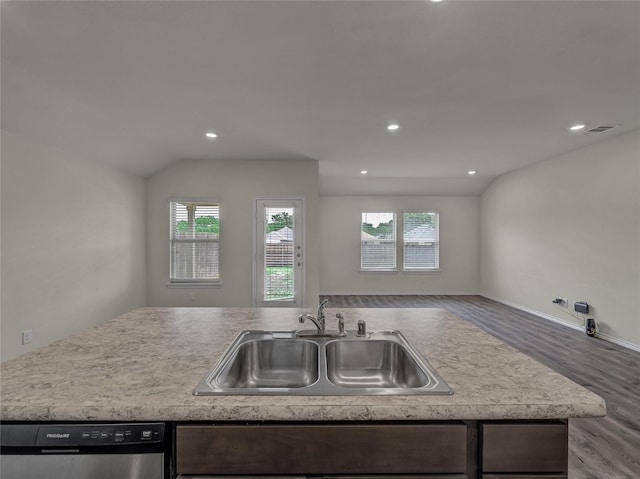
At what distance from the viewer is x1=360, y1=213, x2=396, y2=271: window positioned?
23.8 ft

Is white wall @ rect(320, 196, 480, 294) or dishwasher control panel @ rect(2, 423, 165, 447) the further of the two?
white wall @ rect(320, 196, 480, 294)

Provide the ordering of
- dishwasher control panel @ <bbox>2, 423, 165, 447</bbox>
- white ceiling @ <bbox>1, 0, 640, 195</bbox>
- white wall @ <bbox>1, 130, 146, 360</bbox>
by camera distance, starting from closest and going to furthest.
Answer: dishwasher control panel @ <bbox>2, 423, 165, 447</bbox>, white ceiling @ <bbox>1, 0, 640, 195</bbox>, white wall @ <bbox>1, 130, 146, 360</bbox>

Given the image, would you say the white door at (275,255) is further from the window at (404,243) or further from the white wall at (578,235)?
the white wall at (578,235)

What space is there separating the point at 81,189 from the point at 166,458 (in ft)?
13.3

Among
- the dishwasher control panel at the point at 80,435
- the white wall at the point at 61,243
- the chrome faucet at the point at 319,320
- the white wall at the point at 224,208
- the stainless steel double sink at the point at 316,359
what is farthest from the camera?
the white wall at the point at 224,208

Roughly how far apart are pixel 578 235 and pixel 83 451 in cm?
573

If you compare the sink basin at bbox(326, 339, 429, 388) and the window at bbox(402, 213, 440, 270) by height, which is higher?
the window at bbox(402, 213, 440, 270)

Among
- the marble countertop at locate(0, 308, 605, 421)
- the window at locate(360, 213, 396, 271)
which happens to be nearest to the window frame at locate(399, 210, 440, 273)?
the window at locate(360, 213, 396, 271)

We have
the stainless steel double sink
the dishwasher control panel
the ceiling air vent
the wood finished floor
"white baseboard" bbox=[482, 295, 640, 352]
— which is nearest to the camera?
the dishwasher control panel

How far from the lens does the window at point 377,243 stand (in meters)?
7.27

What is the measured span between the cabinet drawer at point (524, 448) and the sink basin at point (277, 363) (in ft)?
2.25

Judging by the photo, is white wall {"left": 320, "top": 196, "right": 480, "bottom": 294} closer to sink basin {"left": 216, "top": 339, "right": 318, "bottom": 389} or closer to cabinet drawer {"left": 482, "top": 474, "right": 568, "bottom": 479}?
sink basin {"left": 216, "top": 339, "right": 318, "bottom": 389}

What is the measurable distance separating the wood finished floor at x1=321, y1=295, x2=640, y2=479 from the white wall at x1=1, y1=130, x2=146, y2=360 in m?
3.90

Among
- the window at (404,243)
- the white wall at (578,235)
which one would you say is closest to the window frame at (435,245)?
the window at (404,243)
